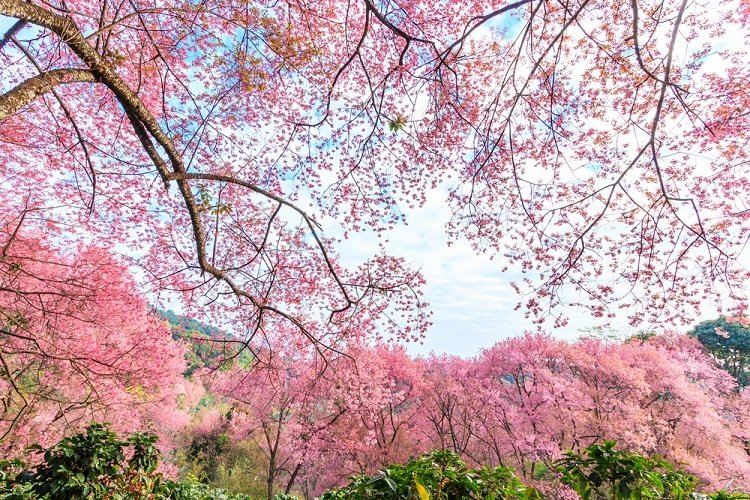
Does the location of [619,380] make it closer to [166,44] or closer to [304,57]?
[304,57]

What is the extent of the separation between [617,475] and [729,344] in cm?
2700

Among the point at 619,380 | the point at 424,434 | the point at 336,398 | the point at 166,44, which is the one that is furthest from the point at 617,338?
the point at 166,44

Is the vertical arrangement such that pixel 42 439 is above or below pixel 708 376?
below

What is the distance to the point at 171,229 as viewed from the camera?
7.19m

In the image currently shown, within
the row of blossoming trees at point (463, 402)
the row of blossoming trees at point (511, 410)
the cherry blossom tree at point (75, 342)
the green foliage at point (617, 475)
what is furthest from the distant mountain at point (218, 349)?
the row of blossoming trees at point (511, 410)

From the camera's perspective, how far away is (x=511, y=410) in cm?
1298

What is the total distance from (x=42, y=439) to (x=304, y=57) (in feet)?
34.1

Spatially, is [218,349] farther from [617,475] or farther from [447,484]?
[617,475]

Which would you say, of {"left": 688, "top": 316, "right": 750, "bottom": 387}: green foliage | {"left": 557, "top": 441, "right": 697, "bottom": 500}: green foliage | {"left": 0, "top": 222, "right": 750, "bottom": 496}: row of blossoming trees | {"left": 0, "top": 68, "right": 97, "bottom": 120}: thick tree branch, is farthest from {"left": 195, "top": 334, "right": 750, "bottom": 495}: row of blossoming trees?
{"left": 0, "top": 68, "right": 97, "bottom": 120}: thick tree branch

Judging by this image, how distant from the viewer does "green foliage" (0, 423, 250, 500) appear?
2955mm

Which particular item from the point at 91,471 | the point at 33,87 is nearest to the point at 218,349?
the point at 91,471

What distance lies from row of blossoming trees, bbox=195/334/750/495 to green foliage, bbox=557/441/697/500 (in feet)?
30.7

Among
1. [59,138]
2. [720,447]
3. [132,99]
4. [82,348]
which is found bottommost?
[720,447]

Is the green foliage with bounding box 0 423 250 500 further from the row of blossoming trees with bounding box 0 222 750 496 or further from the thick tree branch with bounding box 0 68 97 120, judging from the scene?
the row of blossoming trees with bounding box 0 222 750 496
